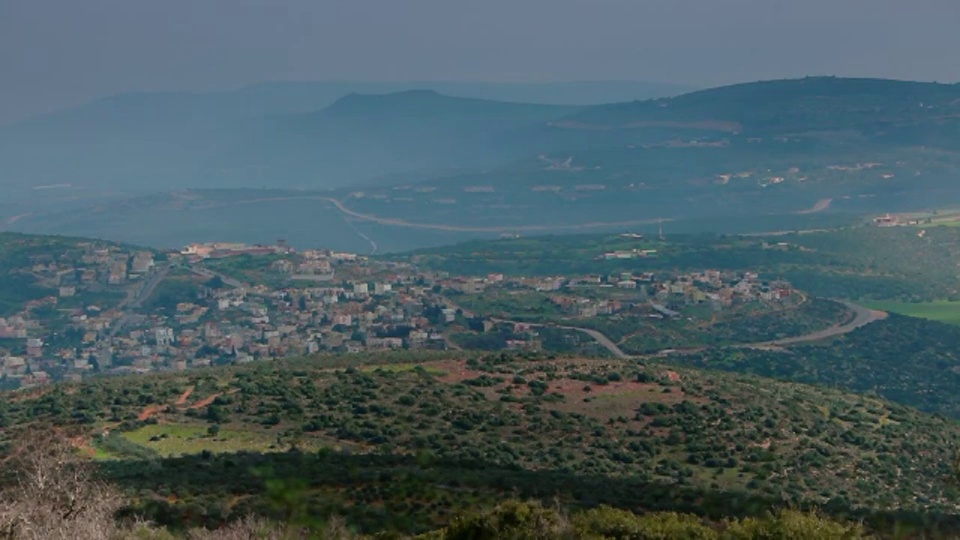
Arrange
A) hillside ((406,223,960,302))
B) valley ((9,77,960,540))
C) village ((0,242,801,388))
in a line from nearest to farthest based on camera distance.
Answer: valley ((9,77,960,540)), village ((0,242,801,388)), hillside ((406,223,960,302))

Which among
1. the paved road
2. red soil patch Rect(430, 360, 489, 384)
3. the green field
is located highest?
red soil patch Rect(430, 360, 489, 384)

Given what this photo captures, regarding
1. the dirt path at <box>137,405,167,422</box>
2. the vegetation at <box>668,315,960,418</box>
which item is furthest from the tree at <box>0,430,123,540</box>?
the vegetation at <box>668,315,960,418</box>

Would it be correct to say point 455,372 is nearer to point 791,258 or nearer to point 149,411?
point 149,411

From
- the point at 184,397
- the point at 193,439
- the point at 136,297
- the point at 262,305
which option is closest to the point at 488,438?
the point at 193,439

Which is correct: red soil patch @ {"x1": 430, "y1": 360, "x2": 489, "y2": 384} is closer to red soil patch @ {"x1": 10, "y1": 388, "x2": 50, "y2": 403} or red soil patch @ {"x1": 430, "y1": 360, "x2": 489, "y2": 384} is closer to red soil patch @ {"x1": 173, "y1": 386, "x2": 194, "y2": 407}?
red soil patch @ {"x1": 173, "y1": 386, "x2": 194, "y2": 407}

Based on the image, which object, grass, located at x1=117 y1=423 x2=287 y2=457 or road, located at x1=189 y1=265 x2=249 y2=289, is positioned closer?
grass, located at x1=117 y1=423 x2=287 y2=457

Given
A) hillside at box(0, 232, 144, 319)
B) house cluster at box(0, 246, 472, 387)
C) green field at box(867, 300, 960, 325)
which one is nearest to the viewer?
house cluster at box(0, 246, 472, 387)

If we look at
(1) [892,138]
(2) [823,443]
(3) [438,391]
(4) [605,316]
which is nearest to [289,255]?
(4) [605,316]
